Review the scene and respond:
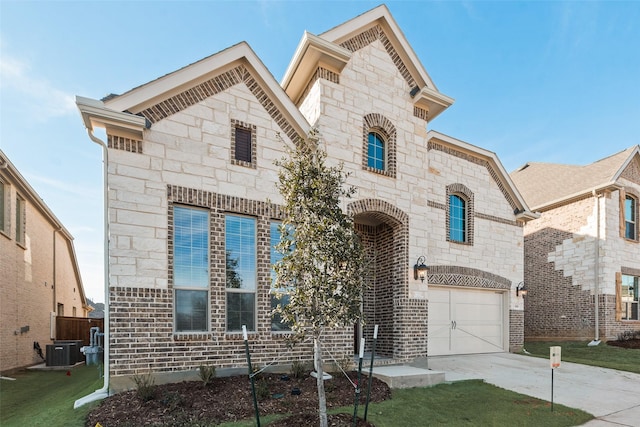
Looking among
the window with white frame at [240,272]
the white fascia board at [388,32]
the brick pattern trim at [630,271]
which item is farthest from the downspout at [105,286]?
the brick pattern trim at [630,271]

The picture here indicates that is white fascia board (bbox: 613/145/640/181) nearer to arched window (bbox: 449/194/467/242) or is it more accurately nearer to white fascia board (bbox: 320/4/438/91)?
arched window (bbox: 449/194/467/242)

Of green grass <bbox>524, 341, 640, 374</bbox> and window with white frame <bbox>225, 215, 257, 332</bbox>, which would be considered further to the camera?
green grass <bbox>524, 341, 640, 374</bbox>

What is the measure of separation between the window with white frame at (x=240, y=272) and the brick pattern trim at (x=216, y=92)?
237 cm

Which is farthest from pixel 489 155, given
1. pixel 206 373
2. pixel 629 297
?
pixel 206 373

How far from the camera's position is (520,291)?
13.0 meters

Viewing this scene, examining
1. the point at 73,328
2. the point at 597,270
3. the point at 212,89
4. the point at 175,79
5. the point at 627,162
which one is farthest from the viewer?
the point at 627,162

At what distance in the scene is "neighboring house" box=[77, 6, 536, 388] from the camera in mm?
6586

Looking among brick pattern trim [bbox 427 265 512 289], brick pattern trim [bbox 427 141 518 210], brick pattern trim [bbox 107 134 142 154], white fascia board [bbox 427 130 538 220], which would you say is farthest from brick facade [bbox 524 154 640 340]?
brick pattern trim [bbox 107 134 142 154]

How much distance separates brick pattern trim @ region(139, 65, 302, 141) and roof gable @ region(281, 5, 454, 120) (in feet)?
5.61

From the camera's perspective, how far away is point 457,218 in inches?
486

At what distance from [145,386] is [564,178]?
63.8ft

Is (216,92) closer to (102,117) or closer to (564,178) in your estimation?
(102,117)

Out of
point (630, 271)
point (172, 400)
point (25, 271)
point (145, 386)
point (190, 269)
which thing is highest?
point (190, 269)

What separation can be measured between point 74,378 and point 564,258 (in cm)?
1888
